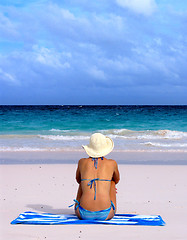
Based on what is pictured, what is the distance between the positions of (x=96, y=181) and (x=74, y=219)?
2.20 feet

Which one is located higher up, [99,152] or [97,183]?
[99,152]

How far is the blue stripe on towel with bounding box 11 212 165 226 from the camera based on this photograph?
14.8ft

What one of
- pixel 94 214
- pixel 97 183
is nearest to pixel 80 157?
pixel 94 214

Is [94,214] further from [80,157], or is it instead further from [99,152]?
[80,157]

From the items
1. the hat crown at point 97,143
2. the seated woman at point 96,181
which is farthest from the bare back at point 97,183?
the hat crown at point 97,143

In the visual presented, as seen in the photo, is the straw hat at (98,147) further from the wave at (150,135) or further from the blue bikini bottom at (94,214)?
the wave at (150,135)

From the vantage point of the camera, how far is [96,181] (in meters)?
4.46

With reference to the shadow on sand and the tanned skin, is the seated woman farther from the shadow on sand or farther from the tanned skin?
the shadow on sand

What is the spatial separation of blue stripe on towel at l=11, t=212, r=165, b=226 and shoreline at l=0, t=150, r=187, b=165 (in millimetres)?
5456

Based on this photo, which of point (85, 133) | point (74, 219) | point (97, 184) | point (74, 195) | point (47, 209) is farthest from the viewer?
point (85, 133)

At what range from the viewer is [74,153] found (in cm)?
1265

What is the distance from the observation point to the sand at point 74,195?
4.23 meters

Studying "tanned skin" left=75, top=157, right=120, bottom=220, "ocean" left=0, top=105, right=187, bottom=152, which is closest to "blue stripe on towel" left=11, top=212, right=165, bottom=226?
"tanned skin" left=75, top=157, right=120, bottom=220

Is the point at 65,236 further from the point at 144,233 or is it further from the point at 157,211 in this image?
Result: the point at 157,211
